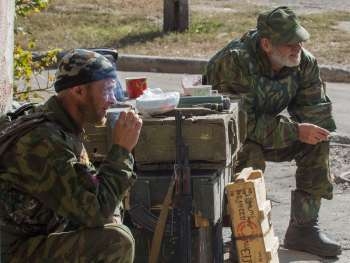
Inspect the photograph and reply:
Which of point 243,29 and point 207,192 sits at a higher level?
point 207,192

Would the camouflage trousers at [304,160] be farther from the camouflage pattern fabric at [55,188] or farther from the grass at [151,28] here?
the grass at [151,28]

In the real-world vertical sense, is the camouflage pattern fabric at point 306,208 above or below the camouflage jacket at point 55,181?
below

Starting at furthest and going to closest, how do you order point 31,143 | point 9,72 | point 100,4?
point 100,4 → point 9,72 → point 31,143

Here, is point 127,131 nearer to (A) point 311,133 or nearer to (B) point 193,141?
(B) point 193,141

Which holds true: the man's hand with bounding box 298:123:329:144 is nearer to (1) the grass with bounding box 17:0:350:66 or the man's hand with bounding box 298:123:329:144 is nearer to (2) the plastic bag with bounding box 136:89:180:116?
(2) the plastic bag with bounding box 136:89:180:116

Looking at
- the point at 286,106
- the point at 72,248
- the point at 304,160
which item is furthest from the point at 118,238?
the point at 286,106

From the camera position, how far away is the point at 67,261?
14.9 feet

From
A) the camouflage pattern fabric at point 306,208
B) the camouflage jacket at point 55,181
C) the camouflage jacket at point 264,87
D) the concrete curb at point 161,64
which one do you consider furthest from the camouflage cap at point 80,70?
the concrete curb at point 161,64

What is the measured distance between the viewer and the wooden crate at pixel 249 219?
5.45 m

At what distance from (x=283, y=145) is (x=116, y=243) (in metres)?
2.10

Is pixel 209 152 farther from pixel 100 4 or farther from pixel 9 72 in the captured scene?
pixel 100 4

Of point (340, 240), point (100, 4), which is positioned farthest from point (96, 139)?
point (100, 4)

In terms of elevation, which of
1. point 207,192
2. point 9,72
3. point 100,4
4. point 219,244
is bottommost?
point 100,4

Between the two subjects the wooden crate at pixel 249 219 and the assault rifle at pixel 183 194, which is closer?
the assault rifle at pixel 183 194
